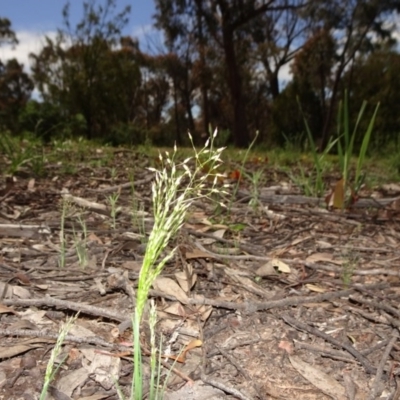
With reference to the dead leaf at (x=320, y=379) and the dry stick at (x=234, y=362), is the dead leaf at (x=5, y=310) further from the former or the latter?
the dead leaf at (x=320, y=379)

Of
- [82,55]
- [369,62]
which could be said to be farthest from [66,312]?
[369,62]

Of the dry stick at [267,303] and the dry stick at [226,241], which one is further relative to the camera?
the dry stick at [226,241]

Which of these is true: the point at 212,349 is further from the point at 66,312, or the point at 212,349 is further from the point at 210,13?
the point at 210,13

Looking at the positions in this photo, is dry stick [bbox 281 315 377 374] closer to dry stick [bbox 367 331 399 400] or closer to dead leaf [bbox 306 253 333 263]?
dry stick [bbox 367 331 399 400]

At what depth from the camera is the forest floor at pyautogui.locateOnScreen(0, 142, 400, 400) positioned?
0.93m

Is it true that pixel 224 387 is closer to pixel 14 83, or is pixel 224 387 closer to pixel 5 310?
pixel 5 310

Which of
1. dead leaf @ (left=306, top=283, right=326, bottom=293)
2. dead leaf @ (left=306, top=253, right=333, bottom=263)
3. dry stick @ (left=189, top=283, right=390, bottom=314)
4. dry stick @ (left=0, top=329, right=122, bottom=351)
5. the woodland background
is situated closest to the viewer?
dry stick @ (left=0, top=329, right=122, bottom=351)

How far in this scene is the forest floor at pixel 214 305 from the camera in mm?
935

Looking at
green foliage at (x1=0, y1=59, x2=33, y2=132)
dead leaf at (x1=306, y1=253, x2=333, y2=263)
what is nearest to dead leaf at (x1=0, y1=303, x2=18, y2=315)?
dead leaf at (x1=306, y1=253, x2=333, y2=263)

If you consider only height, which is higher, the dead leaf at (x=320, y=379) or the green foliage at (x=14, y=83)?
the green foliage at (x=14, y=83)

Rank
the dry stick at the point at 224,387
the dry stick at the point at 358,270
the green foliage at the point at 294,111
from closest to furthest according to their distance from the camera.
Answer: the dry stick at the point at 224,387 < the dry stick at the point at 358,270 < the green foliage at the point at 294,111

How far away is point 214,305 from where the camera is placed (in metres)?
1.16

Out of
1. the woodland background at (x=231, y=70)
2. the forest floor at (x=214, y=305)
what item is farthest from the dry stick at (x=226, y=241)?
the woodland background at (x=231, y=70)

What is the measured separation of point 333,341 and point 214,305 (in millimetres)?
296
